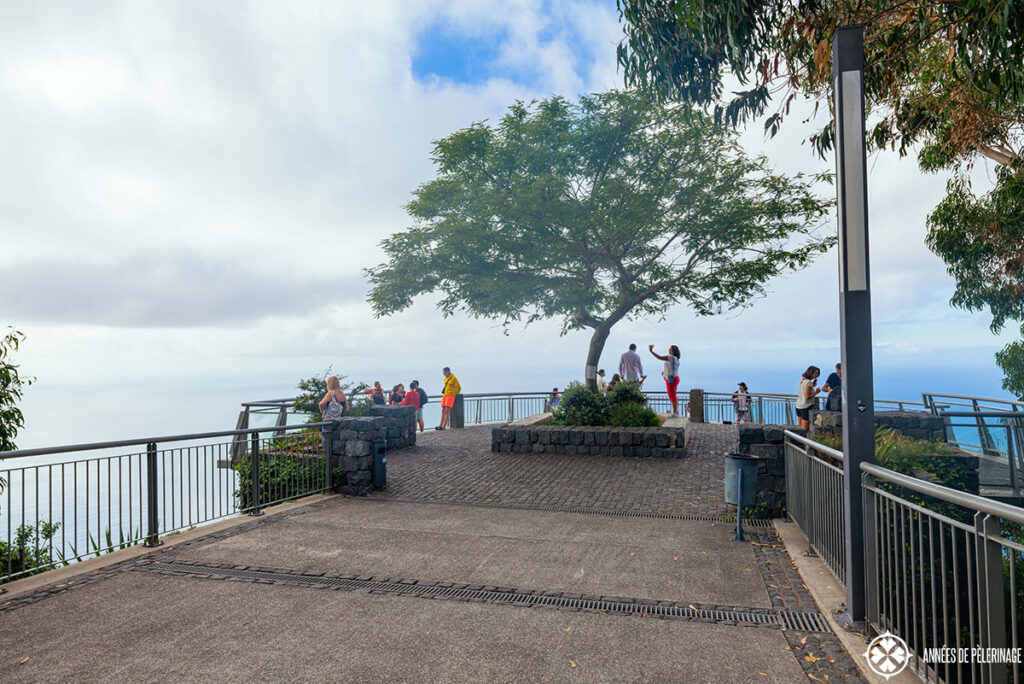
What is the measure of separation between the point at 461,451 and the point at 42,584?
9.87 meters

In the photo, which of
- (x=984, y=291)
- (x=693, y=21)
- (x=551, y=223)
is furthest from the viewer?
(x=551, y=223)

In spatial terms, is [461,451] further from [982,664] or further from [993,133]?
[993,133]

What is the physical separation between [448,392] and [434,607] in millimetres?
15842

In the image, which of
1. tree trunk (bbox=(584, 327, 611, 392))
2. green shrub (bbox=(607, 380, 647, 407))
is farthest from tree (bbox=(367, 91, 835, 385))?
green shrub (bbox=(607, 380, 647, 407))

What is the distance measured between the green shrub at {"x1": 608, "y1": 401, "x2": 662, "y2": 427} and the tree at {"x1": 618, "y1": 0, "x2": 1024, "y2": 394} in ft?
23.3

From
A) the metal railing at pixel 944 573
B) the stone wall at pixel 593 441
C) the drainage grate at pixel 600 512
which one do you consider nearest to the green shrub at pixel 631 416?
the stone wall at pixel 593 441

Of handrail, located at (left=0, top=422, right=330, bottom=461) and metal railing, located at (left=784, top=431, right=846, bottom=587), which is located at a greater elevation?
handrail, located at (left=0, top=422, right=330, bottom=461)

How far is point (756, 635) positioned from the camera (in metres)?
4.27

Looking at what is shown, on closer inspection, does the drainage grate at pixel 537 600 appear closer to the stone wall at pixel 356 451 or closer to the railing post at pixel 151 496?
the railing post at pixel 151 496

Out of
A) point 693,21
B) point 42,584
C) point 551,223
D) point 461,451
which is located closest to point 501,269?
point 551,223

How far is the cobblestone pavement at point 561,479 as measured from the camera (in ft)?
30.3

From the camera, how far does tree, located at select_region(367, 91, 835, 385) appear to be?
75.0ft

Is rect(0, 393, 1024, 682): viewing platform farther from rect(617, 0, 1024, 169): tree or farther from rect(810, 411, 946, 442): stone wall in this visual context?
rect(617, 0, 1024, 169): tree

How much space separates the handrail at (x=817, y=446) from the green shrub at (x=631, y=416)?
309 inches
